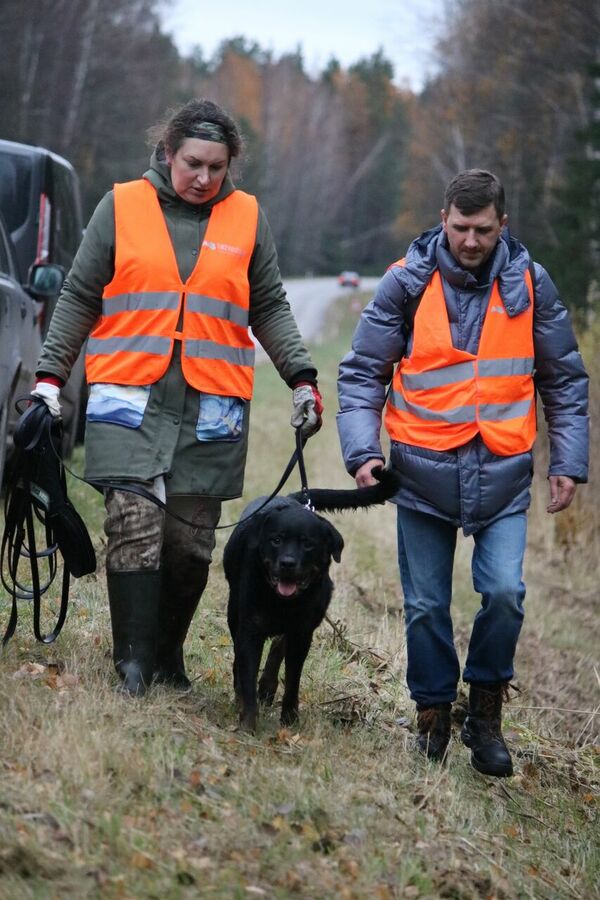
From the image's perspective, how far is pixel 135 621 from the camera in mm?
5129

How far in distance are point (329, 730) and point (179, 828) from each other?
4.94 feet

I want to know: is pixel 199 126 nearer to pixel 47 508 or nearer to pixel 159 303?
pixel 159 303

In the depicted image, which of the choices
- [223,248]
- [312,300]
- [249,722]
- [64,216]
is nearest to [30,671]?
[249,722]

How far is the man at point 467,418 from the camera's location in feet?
17.1

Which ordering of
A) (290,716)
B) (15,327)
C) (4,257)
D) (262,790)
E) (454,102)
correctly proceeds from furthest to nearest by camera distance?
(454,102) < (4,257) < (15,327) < (290,716) < (262,790)

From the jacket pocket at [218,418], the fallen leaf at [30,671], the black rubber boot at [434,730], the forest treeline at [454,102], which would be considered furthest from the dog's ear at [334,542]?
the forest treeline at [454,102]

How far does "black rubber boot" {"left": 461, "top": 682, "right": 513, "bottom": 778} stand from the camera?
535 cm

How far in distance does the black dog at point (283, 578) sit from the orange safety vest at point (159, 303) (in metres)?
0.57

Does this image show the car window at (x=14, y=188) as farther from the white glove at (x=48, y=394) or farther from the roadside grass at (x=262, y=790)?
the white glove at (x=48, y=394)

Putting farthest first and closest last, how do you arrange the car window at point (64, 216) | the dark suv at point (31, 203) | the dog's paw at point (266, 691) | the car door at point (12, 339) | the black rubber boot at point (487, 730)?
the car window at point (64, 216) → the dark suv at point (31, 203) → the car door at point (12, 339) → the dog's paw at point (266, 691) → the black rubber boot at point (487, 730)

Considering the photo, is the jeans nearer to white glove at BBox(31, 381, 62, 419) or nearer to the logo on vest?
the logo on vest

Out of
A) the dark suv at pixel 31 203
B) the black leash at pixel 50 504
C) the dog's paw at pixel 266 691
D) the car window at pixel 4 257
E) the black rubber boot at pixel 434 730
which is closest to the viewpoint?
the black leash at pixel 50 504

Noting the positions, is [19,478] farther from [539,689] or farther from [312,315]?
[312,315]

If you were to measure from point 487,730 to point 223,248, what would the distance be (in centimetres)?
219
